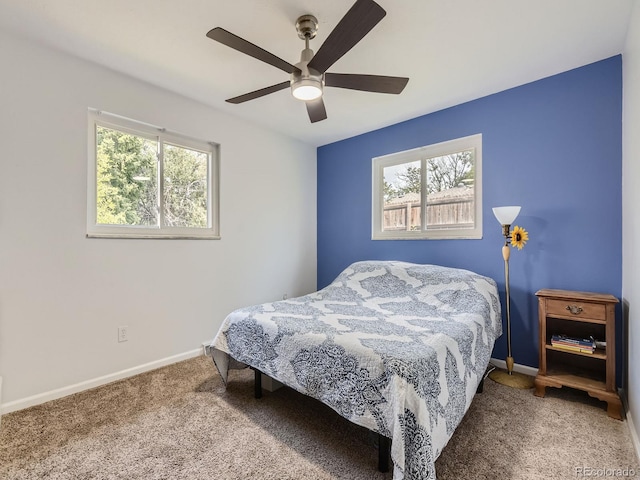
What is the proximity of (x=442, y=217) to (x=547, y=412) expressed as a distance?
180 centimetres

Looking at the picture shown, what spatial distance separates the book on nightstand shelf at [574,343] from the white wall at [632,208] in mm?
185

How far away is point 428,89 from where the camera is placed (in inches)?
103

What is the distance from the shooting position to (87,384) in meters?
2.23

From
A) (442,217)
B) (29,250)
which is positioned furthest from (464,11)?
(29,250)

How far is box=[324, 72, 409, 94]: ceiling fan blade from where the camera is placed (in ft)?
5.93

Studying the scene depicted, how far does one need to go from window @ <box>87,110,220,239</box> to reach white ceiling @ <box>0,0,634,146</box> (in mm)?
476

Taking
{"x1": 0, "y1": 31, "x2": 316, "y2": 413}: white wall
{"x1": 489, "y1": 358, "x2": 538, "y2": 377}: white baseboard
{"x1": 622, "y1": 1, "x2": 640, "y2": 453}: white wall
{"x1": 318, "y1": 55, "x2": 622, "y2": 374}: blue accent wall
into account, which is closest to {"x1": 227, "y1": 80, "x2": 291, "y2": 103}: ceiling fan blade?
{"x1": 0, "y1": 31, "x2": 316, "y2": 413}: white wall

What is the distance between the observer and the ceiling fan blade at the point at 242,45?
1.47 m

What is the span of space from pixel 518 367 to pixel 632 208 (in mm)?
1503

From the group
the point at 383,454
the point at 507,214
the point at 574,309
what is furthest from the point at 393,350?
the point at 507,214

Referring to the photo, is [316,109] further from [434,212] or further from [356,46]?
[434,212]

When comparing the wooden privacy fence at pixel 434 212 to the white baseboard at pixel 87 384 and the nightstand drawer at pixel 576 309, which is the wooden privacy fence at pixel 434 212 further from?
the white baseboard at pixel 87 384

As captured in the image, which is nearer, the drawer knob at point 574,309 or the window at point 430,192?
the drawer knob at point 574,309

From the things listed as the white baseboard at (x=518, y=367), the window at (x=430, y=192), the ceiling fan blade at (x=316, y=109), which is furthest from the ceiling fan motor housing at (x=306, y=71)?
the white baseboard at (x=518, y=367)
